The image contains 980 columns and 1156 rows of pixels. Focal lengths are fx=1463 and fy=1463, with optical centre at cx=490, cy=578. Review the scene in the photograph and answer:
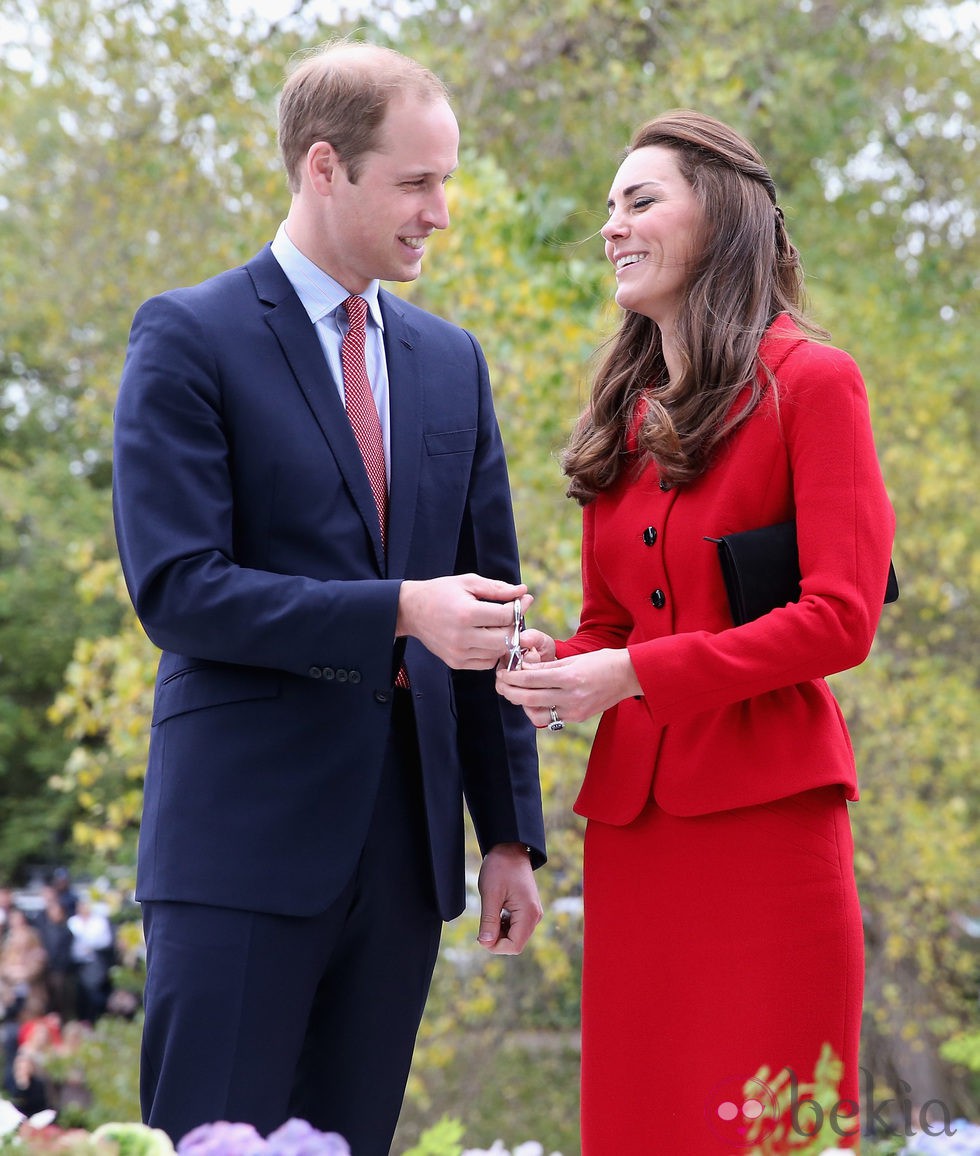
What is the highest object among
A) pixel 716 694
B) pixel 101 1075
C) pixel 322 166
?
pixel 322 166

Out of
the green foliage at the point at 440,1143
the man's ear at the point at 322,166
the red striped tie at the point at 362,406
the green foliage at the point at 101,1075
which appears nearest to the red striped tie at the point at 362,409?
the red striped tie at the point at 362,406

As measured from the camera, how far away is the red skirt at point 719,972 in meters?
2.24

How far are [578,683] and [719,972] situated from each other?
1.65 feet

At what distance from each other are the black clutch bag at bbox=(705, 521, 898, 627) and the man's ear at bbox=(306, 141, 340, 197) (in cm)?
90

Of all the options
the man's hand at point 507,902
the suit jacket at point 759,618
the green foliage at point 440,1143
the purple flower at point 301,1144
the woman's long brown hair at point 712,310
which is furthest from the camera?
the man's hand at point 507,902

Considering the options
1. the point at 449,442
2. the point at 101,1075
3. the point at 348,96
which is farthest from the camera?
the point at 101,1075

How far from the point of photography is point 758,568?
7.55 ft

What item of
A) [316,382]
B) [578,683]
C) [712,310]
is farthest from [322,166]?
[578,683]

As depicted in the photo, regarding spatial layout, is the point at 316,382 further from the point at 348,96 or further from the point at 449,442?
the point at 348,96

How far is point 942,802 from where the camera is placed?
9.98m

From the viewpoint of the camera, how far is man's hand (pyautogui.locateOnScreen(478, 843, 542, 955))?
2.69 m

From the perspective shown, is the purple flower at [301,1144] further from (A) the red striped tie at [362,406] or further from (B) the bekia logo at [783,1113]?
(A) the red striped tie at [362,406]

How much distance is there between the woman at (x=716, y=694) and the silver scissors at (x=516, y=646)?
0.08 feet

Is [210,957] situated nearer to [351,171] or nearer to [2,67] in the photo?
[351,171]
